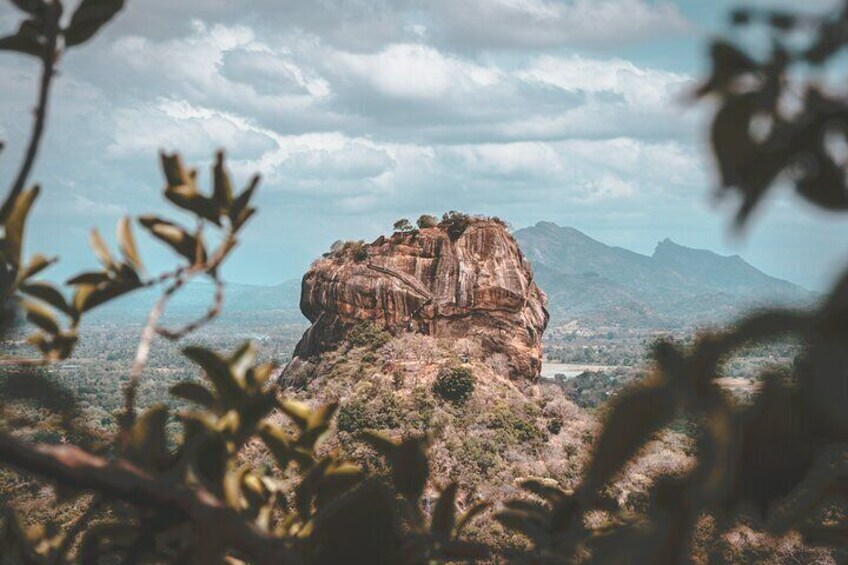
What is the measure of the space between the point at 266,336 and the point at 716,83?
487 feet

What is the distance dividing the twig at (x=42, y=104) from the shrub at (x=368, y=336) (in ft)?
99.0

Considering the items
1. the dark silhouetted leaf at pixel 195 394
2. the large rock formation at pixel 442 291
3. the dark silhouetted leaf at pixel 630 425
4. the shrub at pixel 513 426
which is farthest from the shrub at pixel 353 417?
the dark silhouetted leaf at pixel 630 425

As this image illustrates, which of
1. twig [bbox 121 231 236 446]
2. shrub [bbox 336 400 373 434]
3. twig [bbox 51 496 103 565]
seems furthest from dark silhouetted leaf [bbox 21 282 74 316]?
shrub [bbox 336 400 373 434]

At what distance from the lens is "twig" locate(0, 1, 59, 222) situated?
0.94m

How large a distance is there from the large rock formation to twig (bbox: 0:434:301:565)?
3056cm

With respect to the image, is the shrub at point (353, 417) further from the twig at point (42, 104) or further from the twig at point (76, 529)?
the twig at point (42, 104)

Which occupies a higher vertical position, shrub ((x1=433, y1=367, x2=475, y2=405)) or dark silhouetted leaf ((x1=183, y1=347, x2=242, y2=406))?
dark silhouetted leaf ((x1=183, y1=347, x2=242, y2=406))

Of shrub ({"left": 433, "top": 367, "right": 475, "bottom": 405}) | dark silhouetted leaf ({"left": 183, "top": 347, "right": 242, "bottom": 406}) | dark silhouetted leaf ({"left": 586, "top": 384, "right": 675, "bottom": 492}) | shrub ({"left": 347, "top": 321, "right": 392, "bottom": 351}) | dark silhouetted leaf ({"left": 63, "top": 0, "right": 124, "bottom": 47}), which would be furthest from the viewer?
shrub ({"left": 347, "top": 321, "right": 392, "bottom": 351})

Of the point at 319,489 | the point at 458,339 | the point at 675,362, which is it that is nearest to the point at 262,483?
the point at 319,489

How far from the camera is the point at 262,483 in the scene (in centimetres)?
107

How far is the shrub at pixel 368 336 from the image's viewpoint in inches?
1228

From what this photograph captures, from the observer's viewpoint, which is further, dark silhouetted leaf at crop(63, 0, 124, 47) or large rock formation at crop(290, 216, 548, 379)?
large rock formation at crop(290, 216, 548, 379)

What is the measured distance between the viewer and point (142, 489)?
73cm

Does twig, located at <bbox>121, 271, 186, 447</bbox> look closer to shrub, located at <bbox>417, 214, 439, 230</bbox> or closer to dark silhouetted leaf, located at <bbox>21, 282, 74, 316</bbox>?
dark silhouetted leaf, located at <bbox>21, 282, 74, 316</bbox>
